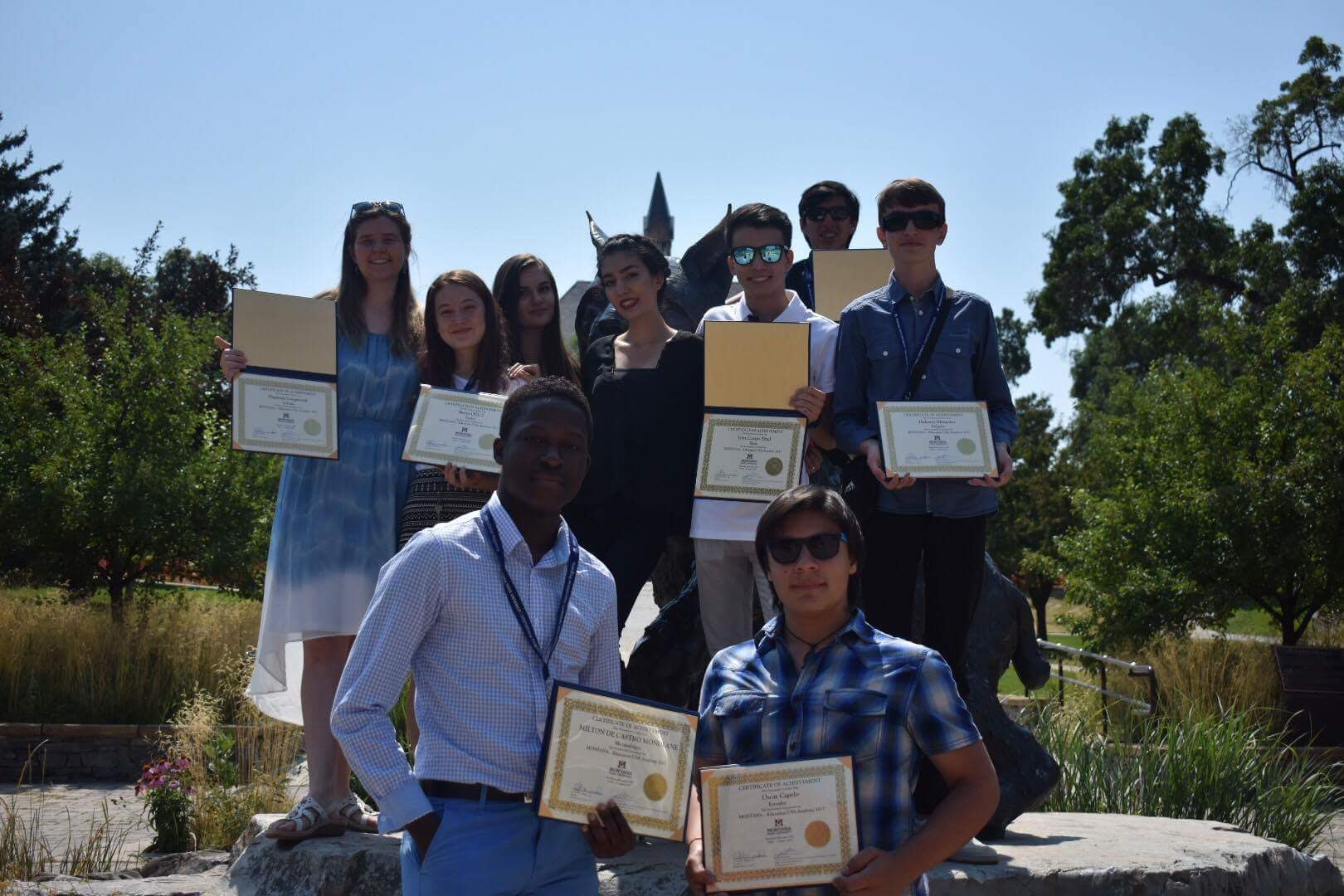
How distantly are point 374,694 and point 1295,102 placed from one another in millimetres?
25301

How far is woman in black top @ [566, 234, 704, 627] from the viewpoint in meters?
4.70

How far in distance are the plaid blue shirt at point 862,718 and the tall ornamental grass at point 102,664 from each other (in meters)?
9.48

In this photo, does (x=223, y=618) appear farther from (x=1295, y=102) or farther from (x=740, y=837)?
(x=1295, y=102)

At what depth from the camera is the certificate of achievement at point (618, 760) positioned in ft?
7.92

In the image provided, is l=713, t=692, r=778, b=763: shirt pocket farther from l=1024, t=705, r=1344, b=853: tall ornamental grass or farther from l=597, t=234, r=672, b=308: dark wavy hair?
l=1024, t=705, r=1344, b=853: tall ornamental grass

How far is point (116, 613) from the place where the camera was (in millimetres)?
12836

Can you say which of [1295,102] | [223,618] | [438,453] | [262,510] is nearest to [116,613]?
[223,618]

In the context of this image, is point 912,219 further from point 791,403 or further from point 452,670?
point 452,670

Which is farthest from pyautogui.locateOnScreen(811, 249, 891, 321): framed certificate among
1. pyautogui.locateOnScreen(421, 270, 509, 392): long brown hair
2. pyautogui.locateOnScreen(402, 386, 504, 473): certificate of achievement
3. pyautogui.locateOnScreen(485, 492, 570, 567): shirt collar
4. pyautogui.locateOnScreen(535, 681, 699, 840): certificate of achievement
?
pyautogui.locateOnScreen(535, 681, 699, 840): certificate of achievement

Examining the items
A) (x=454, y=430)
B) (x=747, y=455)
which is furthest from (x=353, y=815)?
(x=747, y=455)

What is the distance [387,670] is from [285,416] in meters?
2.24

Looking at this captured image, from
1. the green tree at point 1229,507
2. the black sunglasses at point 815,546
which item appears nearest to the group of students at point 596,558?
the black sunglasses at point 815,546

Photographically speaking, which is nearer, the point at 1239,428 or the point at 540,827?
the point at 540,827

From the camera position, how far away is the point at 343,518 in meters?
4.63
